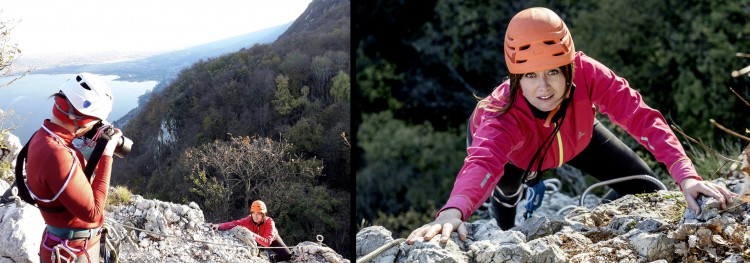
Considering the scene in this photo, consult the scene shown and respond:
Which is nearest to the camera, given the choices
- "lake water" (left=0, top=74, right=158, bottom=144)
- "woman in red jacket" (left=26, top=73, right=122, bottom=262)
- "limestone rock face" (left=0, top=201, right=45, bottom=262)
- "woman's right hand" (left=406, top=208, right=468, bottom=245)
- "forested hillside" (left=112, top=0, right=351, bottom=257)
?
Answer: "woman's right hand" (left=406, top=208, right=468, bottom=245)

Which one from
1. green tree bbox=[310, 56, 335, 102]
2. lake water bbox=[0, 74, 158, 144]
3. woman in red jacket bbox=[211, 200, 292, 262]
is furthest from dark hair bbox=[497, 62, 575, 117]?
green tree bbox=[310, 56, 335, 102]

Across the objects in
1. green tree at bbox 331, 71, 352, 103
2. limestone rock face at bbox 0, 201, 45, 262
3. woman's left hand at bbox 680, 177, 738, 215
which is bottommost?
limestone rock face at bbox 0, 201, 45, 262

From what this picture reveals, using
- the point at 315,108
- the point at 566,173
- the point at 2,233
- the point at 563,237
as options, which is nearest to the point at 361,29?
the point at 315,108

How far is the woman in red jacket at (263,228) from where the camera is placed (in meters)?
4.14

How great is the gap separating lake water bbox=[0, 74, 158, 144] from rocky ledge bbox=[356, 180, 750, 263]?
151 cm

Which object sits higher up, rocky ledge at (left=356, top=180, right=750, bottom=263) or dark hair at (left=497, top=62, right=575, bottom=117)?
dark hair at (left=497, top=62, right=575, bottom=117)

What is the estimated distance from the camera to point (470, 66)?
19.8ft

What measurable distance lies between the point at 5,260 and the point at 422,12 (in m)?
3.59

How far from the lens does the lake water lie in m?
3.46

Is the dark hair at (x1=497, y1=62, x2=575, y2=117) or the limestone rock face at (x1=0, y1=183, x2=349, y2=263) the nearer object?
the dark hair at (x1=497, y1=62, x2=575, y2=117)

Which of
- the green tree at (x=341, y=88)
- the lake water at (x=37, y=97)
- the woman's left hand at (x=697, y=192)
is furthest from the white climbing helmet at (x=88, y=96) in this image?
the green tree at (x=341, y=88)

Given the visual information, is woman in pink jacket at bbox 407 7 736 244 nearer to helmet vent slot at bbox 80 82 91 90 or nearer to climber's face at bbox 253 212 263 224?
helmet vent slot at bbox 80 82 91 90

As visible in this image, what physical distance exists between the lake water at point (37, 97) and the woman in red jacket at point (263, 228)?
819 millimetres

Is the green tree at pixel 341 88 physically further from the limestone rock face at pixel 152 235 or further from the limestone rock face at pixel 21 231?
the limestone rock face at pixel 21 231
